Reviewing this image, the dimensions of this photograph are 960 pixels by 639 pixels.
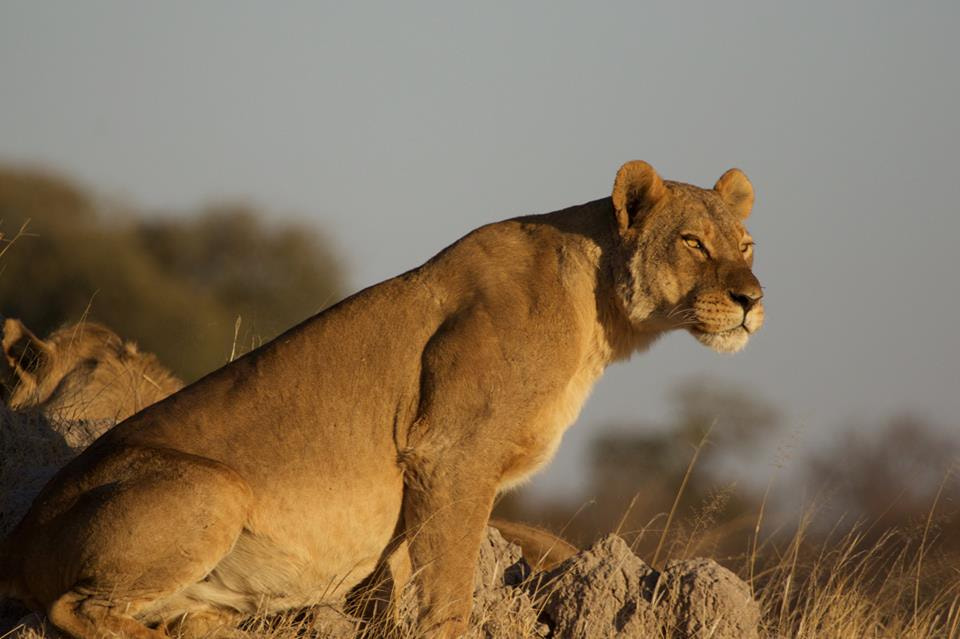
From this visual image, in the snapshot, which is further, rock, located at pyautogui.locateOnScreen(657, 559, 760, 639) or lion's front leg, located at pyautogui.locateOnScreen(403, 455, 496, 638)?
rock, located at pyautogui.locateOnScreen(657, 559, 760, 639)

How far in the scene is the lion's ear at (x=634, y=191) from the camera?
21.9ft

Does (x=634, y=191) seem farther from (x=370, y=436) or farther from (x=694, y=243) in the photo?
(x=370, y=436)

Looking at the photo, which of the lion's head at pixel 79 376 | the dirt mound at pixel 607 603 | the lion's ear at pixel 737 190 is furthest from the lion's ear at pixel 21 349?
the lion's ear at pixel 737 190

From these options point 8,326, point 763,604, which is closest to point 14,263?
point 8,326

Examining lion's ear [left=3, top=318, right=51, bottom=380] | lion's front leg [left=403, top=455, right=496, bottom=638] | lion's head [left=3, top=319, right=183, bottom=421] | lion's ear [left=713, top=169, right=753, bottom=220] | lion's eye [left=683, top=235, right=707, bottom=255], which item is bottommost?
lion's front leg [left=403, top=455, right=496, bottom=638]

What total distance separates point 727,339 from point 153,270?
23713 mm

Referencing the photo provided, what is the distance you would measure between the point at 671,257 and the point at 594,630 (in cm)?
181

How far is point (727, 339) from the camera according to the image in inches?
260

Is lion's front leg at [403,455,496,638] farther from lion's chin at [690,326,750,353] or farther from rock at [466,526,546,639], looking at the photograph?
lion's chin at [690,326,750,353]

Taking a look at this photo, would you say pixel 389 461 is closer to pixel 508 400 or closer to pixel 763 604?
pixel 508 400

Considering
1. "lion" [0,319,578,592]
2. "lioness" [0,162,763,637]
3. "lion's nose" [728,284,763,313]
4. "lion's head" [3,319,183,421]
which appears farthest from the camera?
"lion's head" [3,319,183,421]

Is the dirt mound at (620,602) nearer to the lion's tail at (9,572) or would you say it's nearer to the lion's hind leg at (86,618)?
the lion's hind leg at (86,618)

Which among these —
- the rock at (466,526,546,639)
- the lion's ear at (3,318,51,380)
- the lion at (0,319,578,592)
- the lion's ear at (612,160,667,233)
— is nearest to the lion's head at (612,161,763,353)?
the lion's ear at (612,160,667,233)

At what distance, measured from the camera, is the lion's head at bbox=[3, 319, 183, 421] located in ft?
33.4
